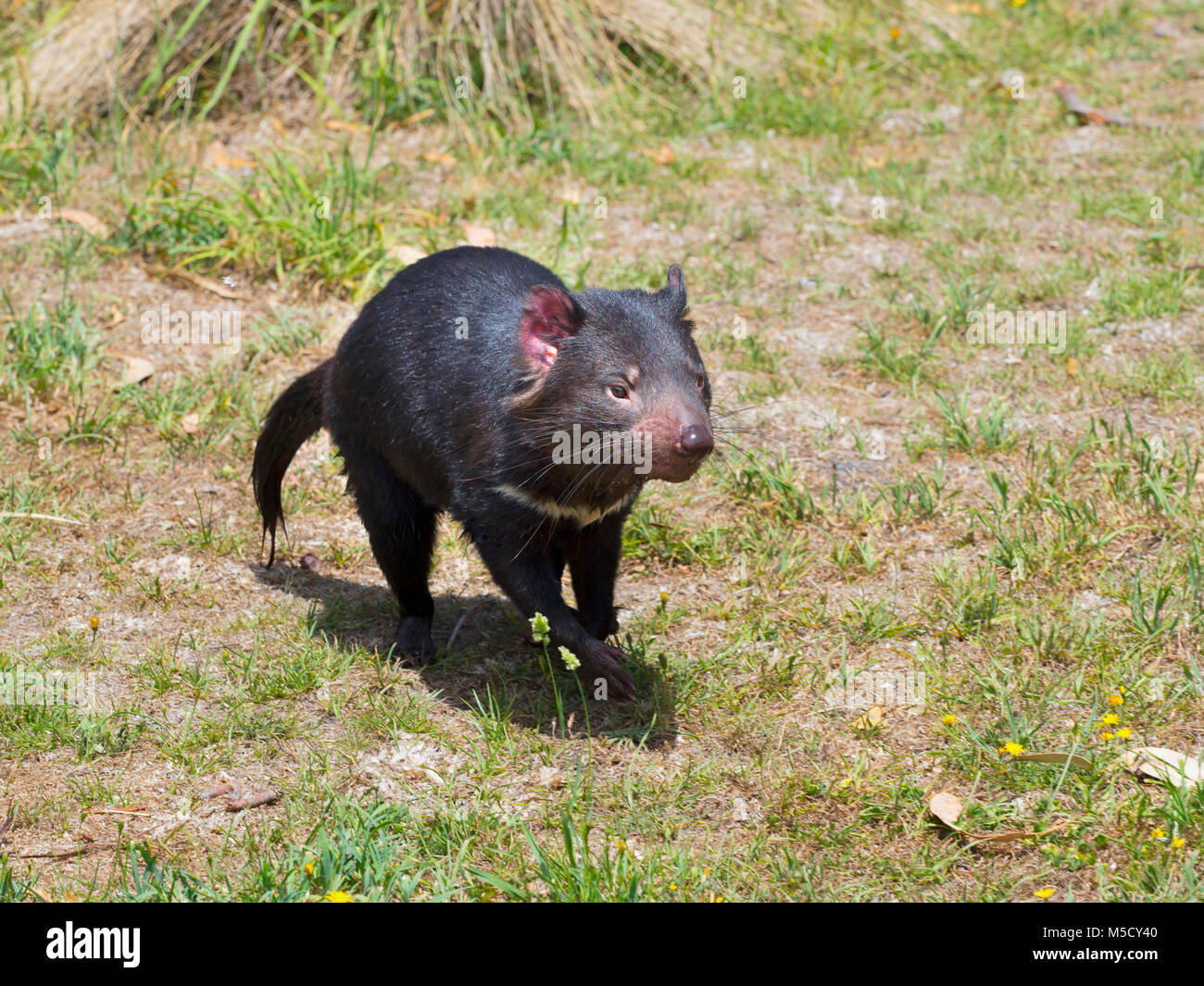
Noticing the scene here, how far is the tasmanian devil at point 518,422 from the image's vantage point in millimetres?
3281

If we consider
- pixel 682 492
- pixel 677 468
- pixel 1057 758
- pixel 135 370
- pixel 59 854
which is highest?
pixel 677 468

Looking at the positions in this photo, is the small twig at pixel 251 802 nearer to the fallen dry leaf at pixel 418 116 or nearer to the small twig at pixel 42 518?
the small twig at pixel 42 518

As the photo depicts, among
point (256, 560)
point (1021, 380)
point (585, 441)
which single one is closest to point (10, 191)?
point (256, 560)

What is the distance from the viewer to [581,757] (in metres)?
3.42

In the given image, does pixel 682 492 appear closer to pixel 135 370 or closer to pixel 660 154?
pixel 135 370

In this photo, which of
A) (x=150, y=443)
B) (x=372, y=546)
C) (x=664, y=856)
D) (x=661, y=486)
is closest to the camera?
(x=664, y=856)

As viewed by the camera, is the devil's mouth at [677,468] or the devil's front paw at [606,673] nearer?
the devil's mouth at [677,468]

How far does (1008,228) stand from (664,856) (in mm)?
4166

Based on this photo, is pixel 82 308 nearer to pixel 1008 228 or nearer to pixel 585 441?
pixel 585 441

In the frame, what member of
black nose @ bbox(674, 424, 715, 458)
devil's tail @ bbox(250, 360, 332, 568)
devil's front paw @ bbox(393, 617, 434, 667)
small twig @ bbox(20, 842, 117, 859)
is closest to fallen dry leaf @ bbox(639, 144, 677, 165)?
devil's tail @ bbox(250, 360, 332, 568)

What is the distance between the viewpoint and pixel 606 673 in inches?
138

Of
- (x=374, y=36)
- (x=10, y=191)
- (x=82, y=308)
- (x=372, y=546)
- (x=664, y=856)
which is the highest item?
(x=374, y=36)

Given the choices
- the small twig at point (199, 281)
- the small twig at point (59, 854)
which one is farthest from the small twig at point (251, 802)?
the small twig at point (199, 281)

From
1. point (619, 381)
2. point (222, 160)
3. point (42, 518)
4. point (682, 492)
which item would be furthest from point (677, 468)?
point (222, 160)
